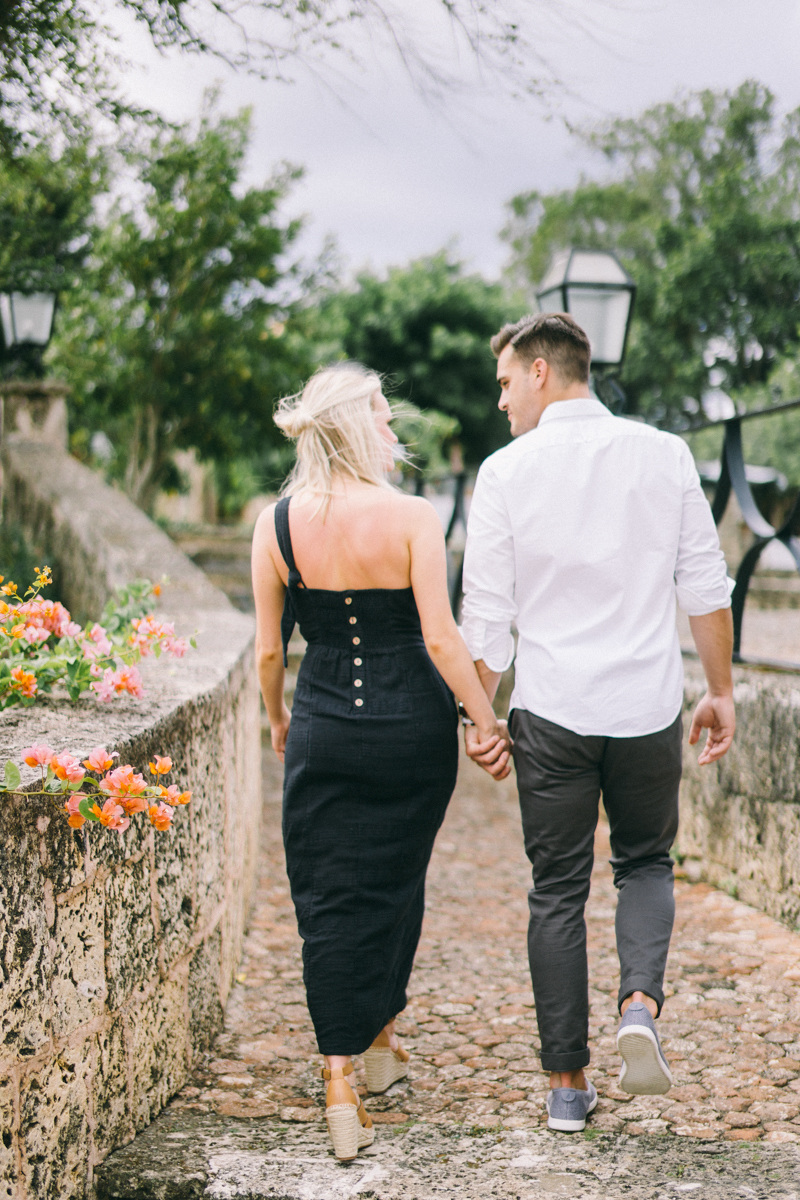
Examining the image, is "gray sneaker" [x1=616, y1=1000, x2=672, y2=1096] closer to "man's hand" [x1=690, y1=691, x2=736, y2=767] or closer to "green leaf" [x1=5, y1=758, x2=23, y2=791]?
"man's hand" [x1=690, y1=691, x2=736, y2=767]

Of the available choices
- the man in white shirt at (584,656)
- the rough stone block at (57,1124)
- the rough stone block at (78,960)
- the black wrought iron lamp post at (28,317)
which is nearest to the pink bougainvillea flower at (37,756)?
the rough stone block at (78,960)

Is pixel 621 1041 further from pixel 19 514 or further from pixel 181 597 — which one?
pixel 19 514

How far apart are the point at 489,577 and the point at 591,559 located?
235mm

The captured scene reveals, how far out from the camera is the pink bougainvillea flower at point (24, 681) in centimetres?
240

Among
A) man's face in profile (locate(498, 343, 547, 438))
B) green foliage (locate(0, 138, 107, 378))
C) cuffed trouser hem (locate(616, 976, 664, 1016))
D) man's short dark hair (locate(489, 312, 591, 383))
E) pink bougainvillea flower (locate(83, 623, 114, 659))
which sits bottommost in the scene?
cuffed trouser hem (locate(616, 976, 664, 1016))

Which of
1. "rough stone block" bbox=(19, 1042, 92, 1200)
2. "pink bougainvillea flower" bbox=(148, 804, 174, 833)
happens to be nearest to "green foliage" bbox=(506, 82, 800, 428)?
"pink bougainvillea flower" bbox=(148, 804, 174, 833)

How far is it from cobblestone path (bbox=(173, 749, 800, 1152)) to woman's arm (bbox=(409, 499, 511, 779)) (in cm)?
65

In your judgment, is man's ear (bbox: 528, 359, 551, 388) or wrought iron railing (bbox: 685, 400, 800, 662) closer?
man's ear (bbox: 528, 359, 551, 388)

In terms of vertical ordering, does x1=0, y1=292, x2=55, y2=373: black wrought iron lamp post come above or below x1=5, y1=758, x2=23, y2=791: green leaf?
above

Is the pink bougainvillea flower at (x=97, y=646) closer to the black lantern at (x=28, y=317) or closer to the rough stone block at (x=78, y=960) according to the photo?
the rough stone block at (x=78, y=960)

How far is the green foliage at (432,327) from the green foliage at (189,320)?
8829mm

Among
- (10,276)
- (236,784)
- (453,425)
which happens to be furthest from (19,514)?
(453,425)

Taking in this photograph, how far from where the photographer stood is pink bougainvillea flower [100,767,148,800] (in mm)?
1884

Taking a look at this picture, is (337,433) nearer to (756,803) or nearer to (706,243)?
(756,803)
